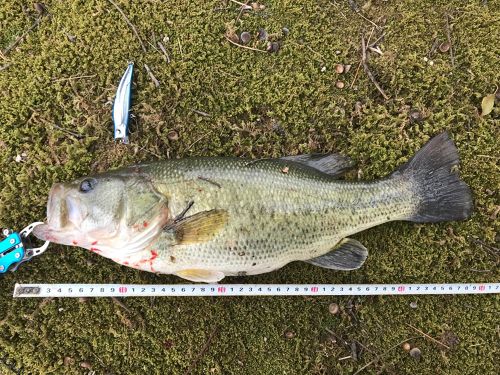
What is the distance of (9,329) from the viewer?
3209mm

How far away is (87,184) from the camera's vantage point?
285 centimetres

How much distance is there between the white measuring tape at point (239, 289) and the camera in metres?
3.21

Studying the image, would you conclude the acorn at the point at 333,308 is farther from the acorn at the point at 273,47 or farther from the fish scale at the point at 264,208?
the acorn at the point at 273,47

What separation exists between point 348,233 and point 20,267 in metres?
2.58

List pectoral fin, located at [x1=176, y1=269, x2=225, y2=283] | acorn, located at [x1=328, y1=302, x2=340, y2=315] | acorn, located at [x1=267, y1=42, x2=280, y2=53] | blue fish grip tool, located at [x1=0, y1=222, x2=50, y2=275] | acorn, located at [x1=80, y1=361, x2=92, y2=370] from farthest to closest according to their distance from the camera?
1. acorn, located at [x1=267, y1=42, x2=280, y2=53]
2. acorn, located at [x1=328, y1=302, x2=340, y2=315]
3. acorn, located at [x1=80, y1=361, x2=92, y2=370]
4. blue fish grip tool, located at [x1=0, y1=222, x2=50, y2=275]
5. pectoral fin, located at [x1=176, y1=269, x2=225, y2=283]

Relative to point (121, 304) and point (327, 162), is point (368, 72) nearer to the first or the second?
point (327, 162)

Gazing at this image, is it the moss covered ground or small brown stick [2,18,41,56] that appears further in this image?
small brown stick [2,18,41,56]

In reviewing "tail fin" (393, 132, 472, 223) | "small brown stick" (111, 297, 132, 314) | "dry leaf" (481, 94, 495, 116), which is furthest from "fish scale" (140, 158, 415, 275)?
"dry leaf" (481, 94, 495, 116)

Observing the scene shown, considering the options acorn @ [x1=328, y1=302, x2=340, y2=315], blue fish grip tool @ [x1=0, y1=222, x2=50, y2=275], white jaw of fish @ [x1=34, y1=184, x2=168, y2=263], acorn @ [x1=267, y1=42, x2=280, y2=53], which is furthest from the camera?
acorn @ [x1=267, y1=42, x2=280, y2=53]

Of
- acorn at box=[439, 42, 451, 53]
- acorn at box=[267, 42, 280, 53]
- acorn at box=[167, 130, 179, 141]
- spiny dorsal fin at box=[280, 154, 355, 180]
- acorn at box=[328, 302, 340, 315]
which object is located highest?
acorn at box=[267, 42, 280, 53]

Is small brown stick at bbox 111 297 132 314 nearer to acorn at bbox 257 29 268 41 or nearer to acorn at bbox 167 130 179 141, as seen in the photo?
acorn at bbox 167 130 179 141

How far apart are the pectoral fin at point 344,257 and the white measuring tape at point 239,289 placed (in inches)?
11.5

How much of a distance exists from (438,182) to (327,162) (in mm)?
894

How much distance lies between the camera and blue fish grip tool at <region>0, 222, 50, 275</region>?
10.3ft
